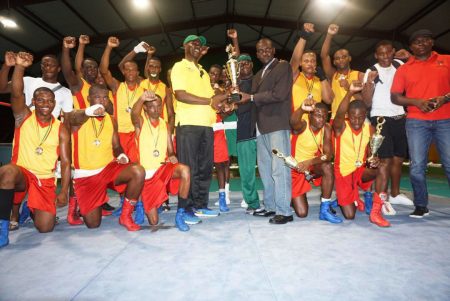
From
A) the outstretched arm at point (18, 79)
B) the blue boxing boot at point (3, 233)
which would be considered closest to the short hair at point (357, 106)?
the outstretched arm at point (18, 79)

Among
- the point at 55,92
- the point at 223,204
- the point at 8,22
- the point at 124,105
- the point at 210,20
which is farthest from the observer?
the point at 210,20

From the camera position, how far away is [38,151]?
294 centimetres

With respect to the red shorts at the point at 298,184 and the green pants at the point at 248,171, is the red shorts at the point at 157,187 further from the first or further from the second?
the red shorts at the point at 298,184

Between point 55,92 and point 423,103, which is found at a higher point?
point 55,92

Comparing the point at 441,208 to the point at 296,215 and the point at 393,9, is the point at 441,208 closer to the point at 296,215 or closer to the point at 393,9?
the point at 296,215

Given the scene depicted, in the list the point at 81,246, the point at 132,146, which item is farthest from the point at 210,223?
the point at 132,146

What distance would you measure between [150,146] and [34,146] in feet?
3.74

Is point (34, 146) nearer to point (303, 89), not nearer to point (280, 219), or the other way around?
point (280, 219)

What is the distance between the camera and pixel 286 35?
1387 cm

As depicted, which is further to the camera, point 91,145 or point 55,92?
point 55,92

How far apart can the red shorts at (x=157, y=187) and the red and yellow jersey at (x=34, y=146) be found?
3.24ft

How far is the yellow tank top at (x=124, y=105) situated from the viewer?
4.01 m

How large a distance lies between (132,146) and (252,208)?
183 centimetres

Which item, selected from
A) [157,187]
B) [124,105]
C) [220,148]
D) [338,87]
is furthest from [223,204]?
[338,87]
